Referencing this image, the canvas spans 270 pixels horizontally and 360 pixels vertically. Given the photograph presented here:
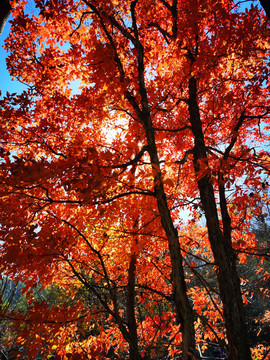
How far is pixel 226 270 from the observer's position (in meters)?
3.96

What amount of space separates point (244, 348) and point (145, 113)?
4.40m

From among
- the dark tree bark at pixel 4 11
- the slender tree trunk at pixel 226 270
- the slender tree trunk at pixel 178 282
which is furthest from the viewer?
the slender tree trunk at pixel 226 270

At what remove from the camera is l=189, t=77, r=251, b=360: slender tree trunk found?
3551mm

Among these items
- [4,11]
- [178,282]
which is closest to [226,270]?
[178,282]

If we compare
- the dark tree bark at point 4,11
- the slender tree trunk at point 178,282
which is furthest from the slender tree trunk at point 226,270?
the dark tree bark at point 4,11

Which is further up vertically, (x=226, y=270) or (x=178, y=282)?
(x=226, y=270)

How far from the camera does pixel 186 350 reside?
7.25 feet

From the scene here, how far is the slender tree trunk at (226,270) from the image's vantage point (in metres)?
3.55

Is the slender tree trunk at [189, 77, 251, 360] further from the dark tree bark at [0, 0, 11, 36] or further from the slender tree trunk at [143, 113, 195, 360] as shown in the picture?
the dark tree bark at [0, 0, 11, 36]

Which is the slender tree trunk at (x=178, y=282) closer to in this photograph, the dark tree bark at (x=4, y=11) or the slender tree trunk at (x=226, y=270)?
the slender tree trunk at (x=226, y=270)

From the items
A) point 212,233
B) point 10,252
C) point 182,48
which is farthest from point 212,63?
point 10,252

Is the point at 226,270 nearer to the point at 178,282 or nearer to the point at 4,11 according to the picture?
the point at 178,282

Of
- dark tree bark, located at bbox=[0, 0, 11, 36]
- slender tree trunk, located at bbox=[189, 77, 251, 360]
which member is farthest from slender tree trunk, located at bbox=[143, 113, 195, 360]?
dark tree bark, located at bbox=[0, 0, 11, 36]

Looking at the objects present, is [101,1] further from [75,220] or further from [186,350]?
[186,350]
